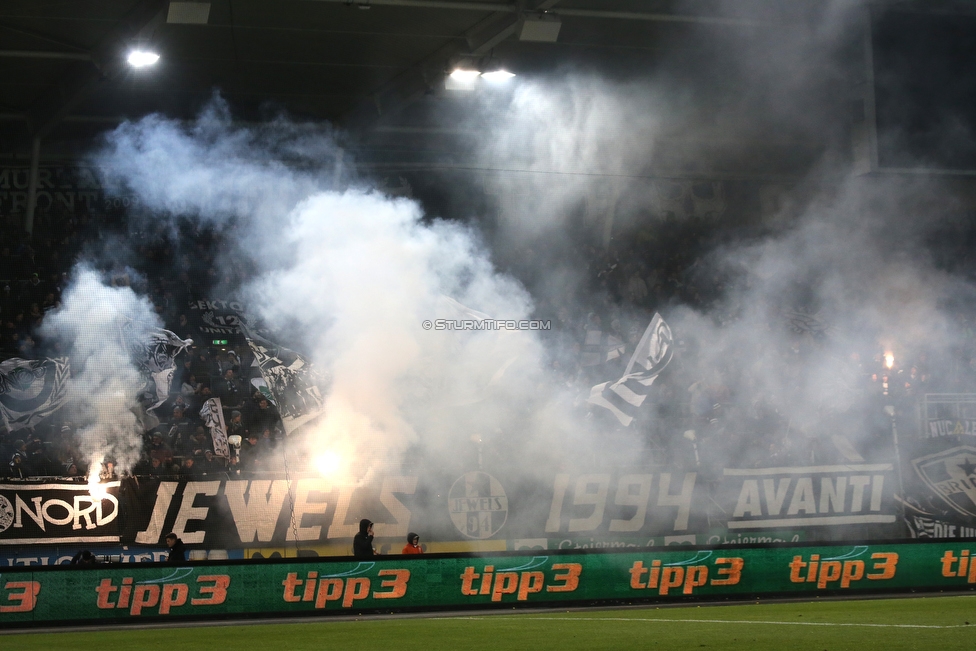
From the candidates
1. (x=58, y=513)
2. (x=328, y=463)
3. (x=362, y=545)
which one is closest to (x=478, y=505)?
(x=328, y=463)

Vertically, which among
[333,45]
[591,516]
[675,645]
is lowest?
[675,645]

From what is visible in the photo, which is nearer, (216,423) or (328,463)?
(328,463)

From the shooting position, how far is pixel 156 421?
45.2 feet

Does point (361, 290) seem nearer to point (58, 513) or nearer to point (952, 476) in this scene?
point (58, 513)

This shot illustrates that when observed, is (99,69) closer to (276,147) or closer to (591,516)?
(276,147)

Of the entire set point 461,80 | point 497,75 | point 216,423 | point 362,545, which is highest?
point 497,75

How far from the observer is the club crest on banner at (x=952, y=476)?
14.8 m

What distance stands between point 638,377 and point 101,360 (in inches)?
297

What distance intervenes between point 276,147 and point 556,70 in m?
4.72

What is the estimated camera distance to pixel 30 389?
543 inches

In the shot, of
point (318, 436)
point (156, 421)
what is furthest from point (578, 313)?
point (156, 421)

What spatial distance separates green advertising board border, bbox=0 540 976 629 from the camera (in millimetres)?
10469

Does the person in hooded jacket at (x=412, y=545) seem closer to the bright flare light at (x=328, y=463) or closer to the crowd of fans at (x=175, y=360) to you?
the bright flare light at (x=328, y=463)

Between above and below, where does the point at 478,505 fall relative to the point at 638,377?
below
